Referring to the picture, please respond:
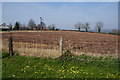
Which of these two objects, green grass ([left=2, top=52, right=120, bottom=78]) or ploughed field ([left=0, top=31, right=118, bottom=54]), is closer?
green grass ([left=2, top=52, right=120, bottom=78])

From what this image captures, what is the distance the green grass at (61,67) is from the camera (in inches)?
193

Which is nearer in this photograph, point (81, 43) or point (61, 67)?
point (61, 67)

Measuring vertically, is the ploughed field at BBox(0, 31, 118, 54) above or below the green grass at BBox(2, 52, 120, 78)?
above

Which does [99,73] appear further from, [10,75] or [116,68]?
[10,75]

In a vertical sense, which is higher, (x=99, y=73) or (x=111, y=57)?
(x=111, y=57)

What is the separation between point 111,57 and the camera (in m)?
6.17

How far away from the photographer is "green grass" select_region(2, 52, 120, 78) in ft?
16.1

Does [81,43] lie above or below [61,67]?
above

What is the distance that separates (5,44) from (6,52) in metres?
1.59

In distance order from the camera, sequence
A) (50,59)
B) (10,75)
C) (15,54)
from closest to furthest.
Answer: (10,75)
(50,59)
(15,54)

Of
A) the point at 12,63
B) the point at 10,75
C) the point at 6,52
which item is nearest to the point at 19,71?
the point at 10,75

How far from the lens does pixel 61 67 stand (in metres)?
5.64

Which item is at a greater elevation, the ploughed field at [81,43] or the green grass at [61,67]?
the ploughed field at [81,43]

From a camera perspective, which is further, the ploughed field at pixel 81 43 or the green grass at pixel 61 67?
the ploughed field at pixel 81 43
